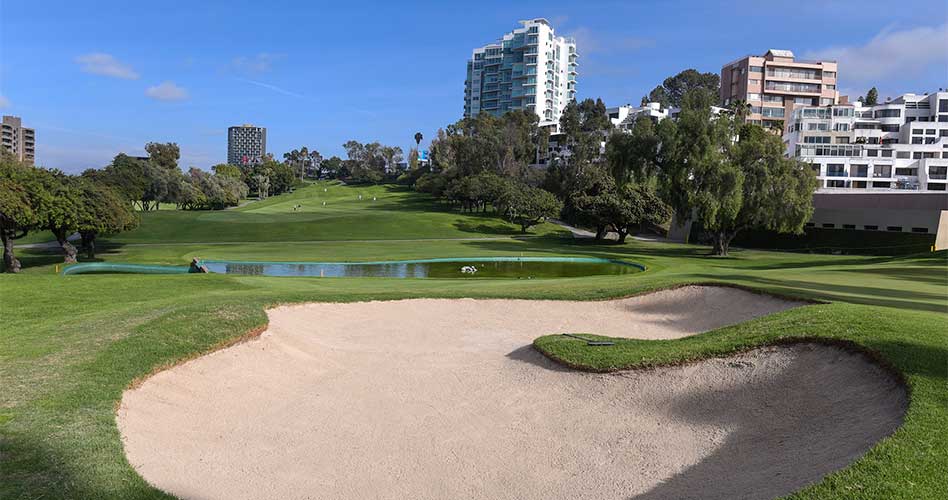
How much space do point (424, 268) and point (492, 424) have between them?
27.7 m

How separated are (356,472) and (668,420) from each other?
4870 mm

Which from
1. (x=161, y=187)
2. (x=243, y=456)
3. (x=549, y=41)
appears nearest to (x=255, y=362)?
(x=243, y=456)

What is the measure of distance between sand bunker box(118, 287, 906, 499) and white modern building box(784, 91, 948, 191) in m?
82.0

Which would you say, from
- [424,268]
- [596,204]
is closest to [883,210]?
[596,204]

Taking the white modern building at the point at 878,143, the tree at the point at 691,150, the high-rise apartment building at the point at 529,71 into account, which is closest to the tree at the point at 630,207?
the tree at the point at 691,150

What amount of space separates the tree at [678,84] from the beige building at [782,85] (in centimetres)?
4798

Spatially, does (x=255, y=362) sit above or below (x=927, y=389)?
below

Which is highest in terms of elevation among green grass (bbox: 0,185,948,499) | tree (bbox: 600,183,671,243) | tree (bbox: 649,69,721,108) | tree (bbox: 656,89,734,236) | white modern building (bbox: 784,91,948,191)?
tree (bbox: 649,69,721,108)

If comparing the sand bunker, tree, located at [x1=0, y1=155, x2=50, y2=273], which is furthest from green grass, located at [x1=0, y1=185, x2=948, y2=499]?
tree, located at [x1=0, y1=155, x2=50, y2=273]

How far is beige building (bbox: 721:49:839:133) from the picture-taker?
116 m

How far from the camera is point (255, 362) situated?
12.6 meters

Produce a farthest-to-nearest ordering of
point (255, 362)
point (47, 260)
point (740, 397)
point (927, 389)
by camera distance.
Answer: point (47, 260) < point (255, 362) < point (740, 397) < point (927, 389)

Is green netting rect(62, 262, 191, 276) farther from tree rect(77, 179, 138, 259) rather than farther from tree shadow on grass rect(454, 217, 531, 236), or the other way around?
tree shadow on grass rect(454, 217, 531, 236)

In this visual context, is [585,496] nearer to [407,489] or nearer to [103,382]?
[407,489]
